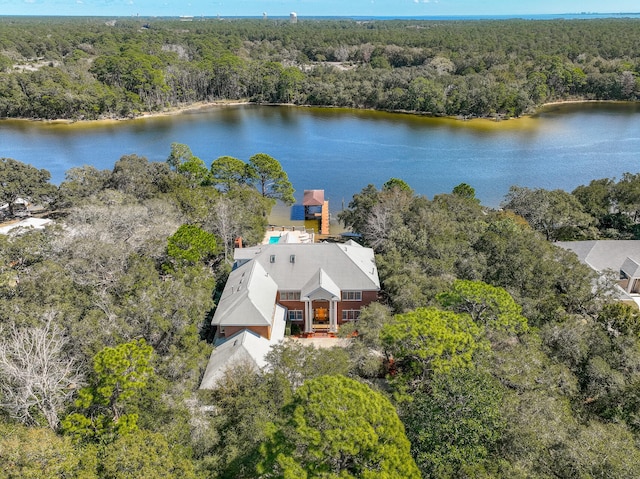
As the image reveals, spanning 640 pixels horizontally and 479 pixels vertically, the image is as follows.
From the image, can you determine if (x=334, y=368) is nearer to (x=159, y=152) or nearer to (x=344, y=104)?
(x=159, y=152)

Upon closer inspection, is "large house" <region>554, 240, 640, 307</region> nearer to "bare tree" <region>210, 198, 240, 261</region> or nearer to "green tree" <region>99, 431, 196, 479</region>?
"bare tree" <region>210, 198, 240, 261</region>

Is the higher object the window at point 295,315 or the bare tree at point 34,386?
the bare tree at point 34,386

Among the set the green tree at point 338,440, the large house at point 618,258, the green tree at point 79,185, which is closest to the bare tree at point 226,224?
the green tree at point 79,185

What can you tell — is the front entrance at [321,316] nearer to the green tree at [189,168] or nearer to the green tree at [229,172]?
the green tree at [229,172]

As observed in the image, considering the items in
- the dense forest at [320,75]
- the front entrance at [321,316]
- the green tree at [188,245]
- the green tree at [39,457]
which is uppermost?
the dense forest at [320,75]

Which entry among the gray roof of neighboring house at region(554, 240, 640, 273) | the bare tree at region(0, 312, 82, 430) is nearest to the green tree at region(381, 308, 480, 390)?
the bare tree at region(0, 312, 82, 430)

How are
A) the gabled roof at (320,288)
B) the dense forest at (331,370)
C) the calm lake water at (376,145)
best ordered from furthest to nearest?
the calm lake water at (376,145), the gabled roof at (320,288), the dense forest at (331,370)

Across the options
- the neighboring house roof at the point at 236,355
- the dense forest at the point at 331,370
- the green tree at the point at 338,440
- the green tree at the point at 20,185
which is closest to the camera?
the green tree at the point at 338,440
